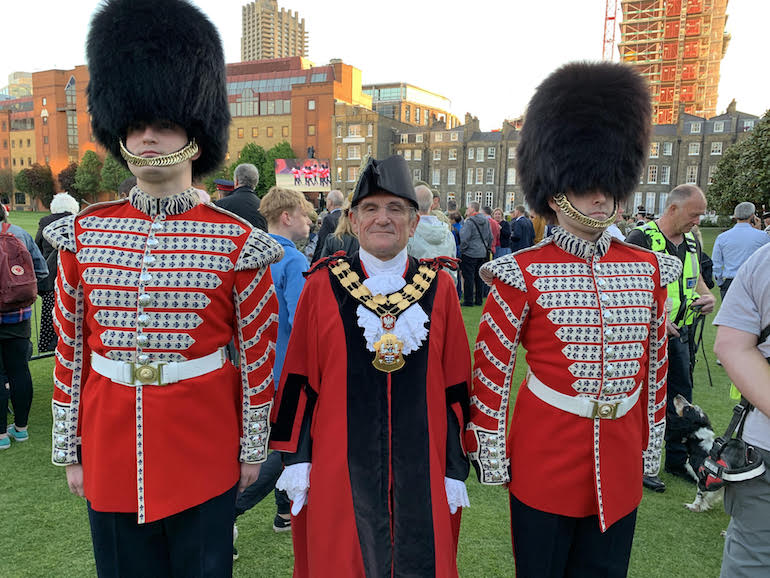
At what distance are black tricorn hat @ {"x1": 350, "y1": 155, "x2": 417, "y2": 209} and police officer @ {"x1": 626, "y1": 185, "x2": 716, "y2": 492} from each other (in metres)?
2.52

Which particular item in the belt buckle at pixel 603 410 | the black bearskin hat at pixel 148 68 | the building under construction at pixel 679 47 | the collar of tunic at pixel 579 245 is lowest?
the belt buckle at pixel 603 410

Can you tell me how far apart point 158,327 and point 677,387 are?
3.78m

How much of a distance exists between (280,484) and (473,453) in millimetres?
749

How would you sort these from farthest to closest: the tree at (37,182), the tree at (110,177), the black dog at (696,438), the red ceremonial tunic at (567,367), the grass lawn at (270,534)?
the tree at (37,182), the tree at (110,177), the black dog at (696,438), the grass lawn at (270,534), the red ceremonial tunic at (567,367)

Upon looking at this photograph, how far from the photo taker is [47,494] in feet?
11.7

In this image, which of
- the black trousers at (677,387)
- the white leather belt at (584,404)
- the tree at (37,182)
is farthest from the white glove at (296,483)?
the tree at (37,182)

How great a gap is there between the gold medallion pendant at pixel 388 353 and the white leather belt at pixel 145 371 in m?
0.64

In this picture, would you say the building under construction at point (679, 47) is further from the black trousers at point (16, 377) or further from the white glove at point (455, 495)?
the white glove at point (455, 495)

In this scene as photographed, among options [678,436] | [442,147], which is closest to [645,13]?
[442,147]

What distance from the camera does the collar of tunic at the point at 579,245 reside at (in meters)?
2.06

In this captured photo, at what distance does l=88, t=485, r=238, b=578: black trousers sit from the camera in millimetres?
1783

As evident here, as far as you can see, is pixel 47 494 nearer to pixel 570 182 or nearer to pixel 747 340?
pixel 570 182

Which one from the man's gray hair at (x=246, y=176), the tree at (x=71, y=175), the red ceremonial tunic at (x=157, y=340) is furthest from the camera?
the tree at (x=71, y=175)

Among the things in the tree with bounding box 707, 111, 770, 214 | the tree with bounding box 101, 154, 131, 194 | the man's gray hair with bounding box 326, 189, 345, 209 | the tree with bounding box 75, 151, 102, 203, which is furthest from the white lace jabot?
the tree with bounding box 75, 151, 102, 203
